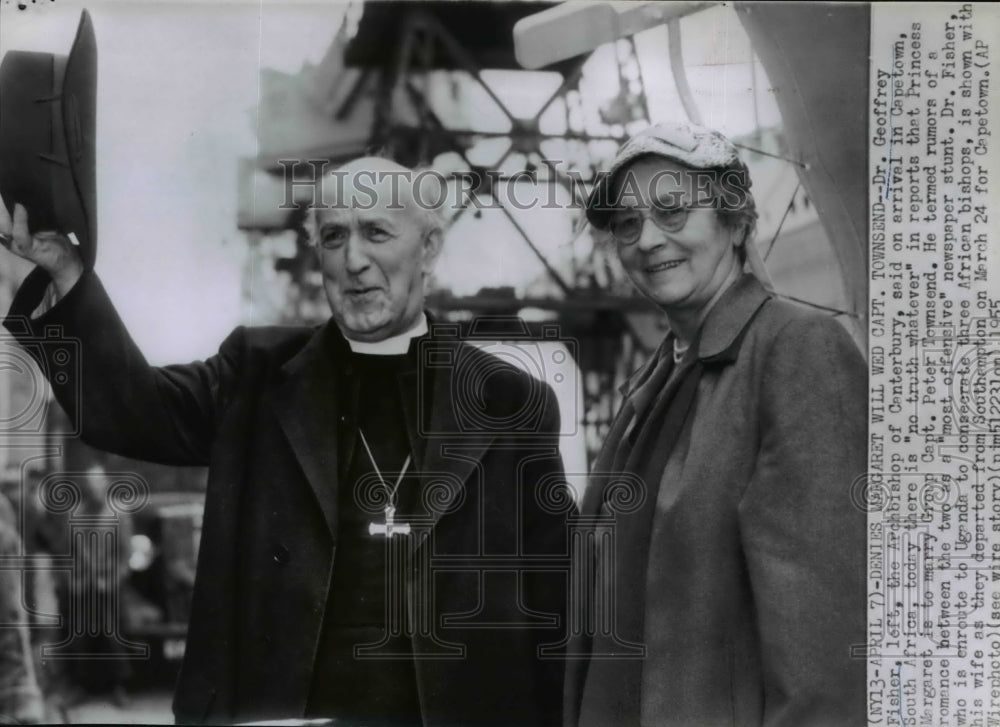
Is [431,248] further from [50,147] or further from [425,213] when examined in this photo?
[50,147]

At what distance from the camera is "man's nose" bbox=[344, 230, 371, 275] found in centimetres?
408

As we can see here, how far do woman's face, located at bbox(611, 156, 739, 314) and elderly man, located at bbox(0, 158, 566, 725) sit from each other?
1.74 ft

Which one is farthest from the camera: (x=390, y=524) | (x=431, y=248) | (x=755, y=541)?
(x=431, y=248)

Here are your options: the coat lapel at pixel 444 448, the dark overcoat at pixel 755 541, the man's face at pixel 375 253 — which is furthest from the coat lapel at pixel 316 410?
the dark overcoat at pixel 755 541

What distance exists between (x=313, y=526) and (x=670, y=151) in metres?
1.70

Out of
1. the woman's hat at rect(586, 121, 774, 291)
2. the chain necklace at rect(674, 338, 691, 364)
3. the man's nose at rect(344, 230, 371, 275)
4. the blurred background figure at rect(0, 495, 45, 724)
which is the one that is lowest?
the blurred background figure at rect(0, 495, 45, 724)

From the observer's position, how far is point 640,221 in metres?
4.05

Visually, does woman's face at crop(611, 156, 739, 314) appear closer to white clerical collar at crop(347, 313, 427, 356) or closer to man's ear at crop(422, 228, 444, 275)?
man's ear at crop(422, 228, 444, 275)

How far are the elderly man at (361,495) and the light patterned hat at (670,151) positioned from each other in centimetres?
56

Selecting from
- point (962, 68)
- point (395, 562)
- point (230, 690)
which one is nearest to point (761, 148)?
point (962, 68)

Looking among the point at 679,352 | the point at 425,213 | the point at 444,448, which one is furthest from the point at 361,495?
the point at 679,352

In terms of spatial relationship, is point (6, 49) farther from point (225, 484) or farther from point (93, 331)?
point (225, 484)

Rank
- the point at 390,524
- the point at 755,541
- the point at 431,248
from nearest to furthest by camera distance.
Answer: the point at 755,541, the point at 390,524, the point at 431,248

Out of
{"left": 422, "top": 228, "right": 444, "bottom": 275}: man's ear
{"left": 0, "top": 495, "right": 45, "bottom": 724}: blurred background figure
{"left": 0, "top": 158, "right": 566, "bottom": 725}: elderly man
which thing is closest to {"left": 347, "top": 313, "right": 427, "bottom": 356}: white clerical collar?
{"left": 0, "top": 158, "right": 566, "bottom": 725}: elderly man
